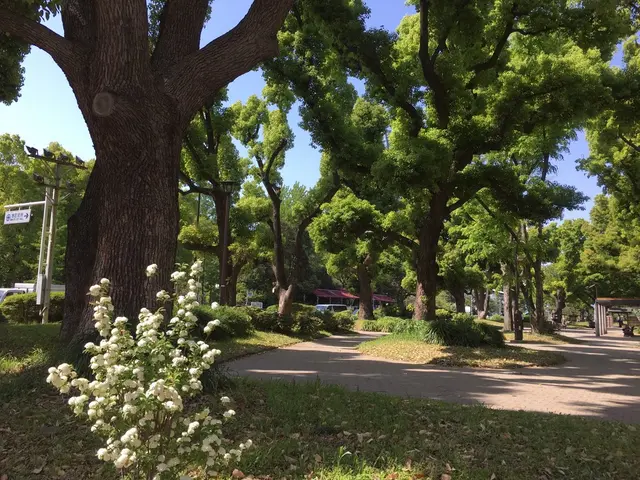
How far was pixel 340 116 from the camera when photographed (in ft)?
48.1

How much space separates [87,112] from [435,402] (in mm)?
5536

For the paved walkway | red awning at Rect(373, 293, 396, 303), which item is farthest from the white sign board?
red awning at Rect(373, 293, 396, 303)

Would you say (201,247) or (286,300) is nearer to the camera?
(286,300)

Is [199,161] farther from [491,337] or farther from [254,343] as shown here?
→ [491,337]

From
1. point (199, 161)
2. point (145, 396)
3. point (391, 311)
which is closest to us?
point (145, 396)

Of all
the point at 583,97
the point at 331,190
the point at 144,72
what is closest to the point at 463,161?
the point at 583,97

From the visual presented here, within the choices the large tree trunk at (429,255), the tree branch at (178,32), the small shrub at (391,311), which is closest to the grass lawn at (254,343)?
the large tree trunk at (429,255)

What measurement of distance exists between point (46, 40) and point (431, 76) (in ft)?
33.7

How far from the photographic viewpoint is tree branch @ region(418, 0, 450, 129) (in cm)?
1241

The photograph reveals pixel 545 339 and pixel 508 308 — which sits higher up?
pixel 508 308

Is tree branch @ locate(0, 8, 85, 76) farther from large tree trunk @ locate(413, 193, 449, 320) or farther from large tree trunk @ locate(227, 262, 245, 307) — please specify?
large tree trunk @ locate(227, 262, 245, 307)

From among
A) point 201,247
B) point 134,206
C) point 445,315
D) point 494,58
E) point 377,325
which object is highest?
point 494,58

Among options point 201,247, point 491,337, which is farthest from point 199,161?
point 491,337

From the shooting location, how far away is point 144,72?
5.16 metres
